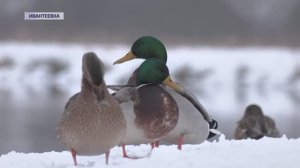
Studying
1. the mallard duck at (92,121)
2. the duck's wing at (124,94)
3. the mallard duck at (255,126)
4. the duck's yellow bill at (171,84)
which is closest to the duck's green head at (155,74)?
the duck's yellow bill at (171,84)

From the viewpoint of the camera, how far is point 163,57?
4.75 meters

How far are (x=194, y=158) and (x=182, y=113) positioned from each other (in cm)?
71

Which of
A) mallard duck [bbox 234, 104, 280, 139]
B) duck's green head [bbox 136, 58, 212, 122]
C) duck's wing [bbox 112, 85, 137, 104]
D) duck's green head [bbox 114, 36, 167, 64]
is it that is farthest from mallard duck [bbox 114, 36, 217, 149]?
mallard duck [bbox 234, 104, 280, 139]

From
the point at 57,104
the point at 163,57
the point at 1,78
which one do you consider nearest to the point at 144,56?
the point at 163,57

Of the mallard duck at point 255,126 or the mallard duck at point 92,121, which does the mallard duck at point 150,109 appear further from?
the mallard duck at point 255,126

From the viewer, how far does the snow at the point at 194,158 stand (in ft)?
11.9

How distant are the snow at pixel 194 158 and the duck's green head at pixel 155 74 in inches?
14.7

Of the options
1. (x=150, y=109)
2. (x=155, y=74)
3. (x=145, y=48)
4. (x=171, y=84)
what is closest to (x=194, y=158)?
(x=150, y=109)

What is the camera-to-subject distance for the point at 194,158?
3.71 meters

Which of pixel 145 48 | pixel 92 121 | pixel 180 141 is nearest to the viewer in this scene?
pixel 92 121

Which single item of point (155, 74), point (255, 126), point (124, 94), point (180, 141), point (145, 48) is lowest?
point (255, 126)

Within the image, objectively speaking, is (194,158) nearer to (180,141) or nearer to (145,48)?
(180,141)

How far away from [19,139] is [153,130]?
856 cm

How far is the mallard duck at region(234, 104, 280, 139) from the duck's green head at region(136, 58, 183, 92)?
9.71ft
